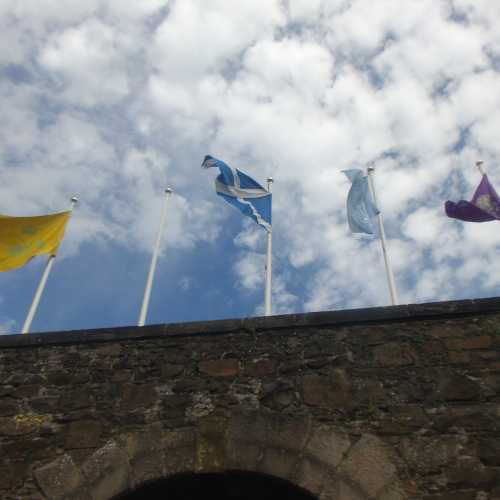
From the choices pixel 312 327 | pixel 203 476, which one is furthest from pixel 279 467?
pixel 312 327

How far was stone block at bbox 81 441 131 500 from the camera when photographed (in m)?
3.85

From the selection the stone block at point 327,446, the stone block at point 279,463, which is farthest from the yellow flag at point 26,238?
the stone block at point 327,446

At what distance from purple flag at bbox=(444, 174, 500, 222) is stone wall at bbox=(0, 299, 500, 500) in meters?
2.70

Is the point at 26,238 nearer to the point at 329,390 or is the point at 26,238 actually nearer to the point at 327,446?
the point at 329,390

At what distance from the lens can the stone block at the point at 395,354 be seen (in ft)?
13.9

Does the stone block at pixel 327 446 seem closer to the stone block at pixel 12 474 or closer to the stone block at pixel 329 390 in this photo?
the stone block at pixel 329 390

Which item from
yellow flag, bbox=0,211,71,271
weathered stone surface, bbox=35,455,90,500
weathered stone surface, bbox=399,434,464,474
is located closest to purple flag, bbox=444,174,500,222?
weathered stone surface, bbox=399,434,464,474

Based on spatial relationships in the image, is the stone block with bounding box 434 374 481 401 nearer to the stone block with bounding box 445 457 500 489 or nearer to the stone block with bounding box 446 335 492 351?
the stone block with bounding box 446 335 492 351

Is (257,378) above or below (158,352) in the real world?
below

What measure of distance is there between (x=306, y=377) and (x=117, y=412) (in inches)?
66.6

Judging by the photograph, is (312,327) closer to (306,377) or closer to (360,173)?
(306,377)

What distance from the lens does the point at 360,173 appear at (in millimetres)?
8523

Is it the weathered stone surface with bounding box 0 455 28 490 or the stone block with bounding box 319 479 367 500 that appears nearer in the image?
the stone block with bounding box 319 479 367 500

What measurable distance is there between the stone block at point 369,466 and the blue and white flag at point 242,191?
185 inches
